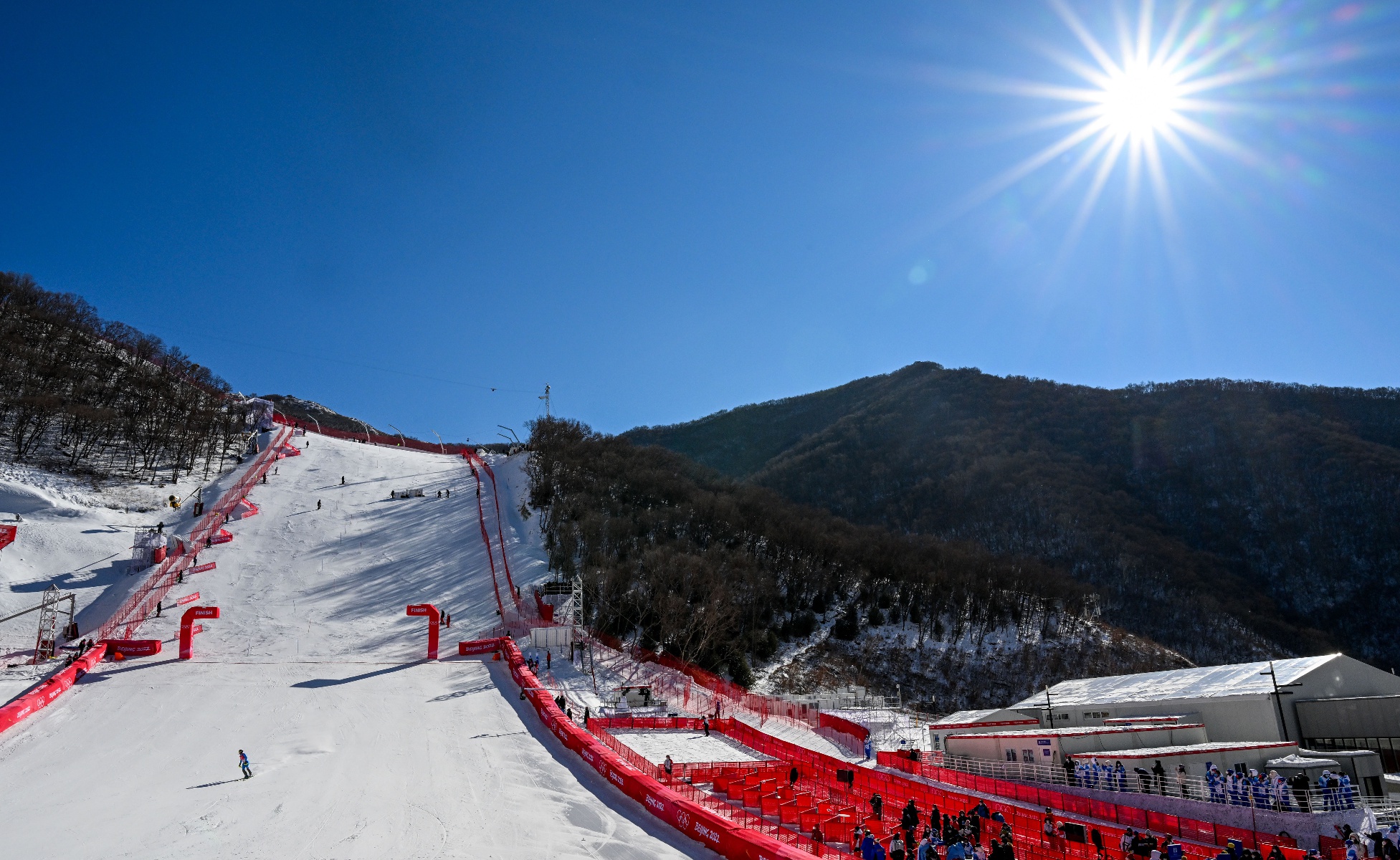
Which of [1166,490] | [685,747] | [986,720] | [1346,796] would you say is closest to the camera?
[1346,796]

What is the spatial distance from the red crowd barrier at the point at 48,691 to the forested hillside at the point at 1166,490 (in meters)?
83.8

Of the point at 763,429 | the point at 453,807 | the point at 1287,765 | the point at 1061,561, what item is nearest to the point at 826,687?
the point at 1287,765

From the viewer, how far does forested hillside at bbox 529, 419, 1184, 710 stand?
4288cm

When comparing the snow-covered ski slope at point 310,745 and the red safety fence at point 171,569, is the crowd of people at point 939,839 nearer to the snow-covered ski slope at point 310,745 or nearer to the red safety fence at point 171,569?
the snow-covered ski slope at point 310,745

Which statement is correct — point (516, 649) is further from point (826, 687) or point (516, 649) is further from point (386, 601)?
point (826, 687)

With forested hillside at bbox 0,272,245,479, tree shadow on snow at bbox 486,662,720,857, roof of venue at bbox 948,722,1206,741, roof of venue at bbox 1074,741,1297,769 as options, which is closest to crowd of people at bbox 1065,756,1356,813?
roof of venue at bbox 1074,741,1297,769

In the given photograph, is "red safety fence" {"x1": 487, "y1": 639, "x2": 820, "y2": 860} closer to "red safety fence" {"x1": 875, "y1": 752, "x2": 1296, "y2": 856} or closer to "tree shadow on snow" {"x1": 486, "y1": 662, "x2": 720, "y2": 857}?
"tree shadow on snow" {"x1": 486, "y1": 662, "x2": 720, "y2": 857}

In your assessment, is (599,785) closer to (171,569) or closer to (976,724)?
(976,724)

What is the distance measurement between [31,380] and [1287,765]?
72744mm

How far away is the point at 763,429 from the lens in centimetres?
17012

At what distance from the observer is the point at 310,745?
1944 cm

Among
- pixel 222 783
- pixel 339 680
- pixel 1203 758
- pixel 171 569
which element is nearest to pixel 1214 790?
pixel 1203 758

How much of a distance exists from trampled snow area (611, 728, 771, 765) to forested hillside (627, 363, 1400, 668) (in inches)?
2587

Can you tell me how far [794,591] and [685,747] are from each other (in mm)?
35197
